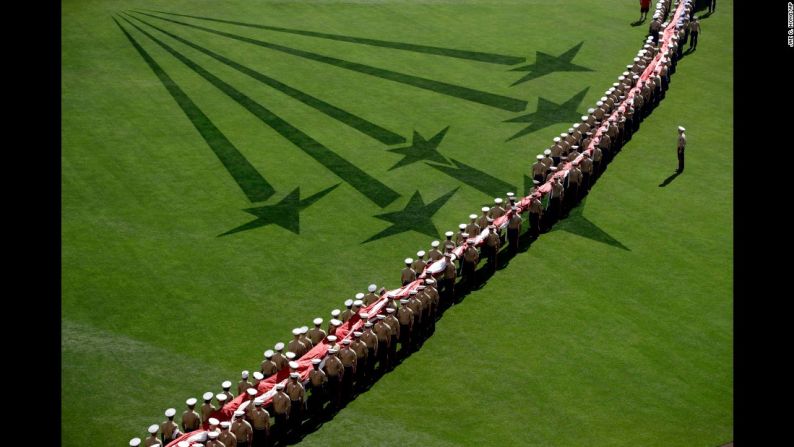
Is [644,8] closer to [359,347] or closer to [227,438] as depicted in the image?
[359,347]

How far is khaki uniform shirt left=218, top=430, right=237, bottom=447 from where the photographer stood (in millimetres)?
16625

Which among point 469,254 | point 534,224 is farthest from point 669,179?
point 469,254

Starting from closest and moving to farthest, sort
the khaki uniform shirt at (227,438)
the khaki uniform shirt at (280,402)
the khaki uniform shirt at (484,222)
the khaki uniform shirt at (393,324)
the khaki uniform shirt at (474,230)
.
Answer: the khaki uniform shirt at (227,438) → the khaki uniform shirt at (280,402) → the khaki uniform shirt at (393,324) → the khaki uniform shirt at (474,230) → the khaki uniform shirt at (484,222)

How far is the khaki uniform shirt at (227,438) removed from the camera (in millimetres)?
16625

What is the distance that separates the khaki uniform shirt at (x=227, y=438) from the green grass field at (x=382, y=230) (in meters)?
1.83

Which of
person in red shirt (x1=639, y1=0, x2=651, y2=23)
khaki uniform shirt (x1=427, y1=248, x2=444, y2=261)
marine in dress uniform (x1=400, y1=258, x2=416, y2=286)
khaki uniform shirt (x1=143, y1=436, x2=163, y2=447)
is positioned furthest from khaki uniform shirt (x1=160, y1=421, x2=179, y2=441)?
person in red shirt (x1=639, y1=0, x2=651, y2=23)

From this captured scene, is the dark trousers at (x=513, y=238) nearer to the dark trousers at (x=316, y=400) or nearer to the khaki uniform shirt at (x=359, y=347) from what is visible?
the khaki uniform shirt at (x=359, y=347)

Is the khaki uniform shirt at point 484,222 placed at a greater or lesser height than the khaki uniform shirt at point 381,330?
greater

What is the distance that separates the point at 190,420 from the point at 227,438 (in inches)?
38.4

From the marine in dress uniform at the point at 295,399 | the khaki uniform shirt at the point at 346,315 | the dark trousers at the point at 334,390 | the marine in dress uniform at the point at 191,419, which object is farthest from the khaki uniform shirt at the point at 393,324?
the marine in dress uniform at the point at 191,419

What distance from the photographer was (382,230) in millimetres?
24844

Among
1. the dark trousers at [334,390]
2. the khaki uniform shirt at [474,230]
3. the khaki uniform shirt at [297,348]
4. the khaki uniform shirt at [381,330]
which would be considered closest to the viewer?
the dark trousers at [334,390]

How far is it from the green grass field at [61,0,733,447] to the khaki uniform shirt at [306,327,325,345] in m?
1.30
